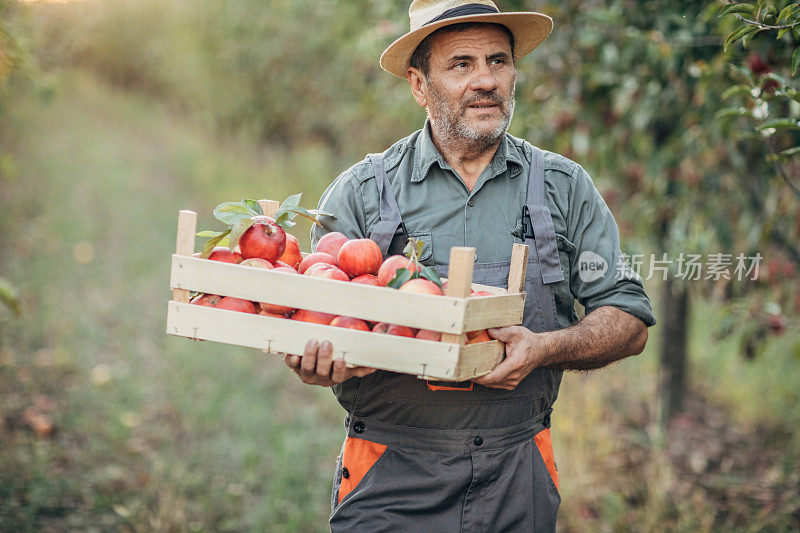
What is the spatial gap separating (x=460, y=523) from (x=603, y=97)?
105 inches

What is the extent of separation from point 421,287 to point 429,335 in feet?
0.38

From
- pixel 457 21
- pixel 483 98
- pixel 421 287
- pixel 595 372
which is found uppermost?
pixel 457 21

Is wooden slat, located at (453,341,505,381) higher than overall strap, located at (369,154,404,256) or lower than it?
lower

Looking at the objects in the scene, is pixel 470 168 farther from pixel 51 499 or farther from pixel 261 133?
pixel 261 133

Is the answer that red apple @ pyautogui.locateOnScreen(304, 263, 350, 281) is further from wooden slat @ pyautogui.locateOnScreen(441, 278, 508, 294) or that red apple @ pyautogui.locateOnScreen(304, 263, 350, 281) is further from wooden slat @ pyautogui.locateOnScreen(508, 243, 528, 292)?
wooden slat @ pyautogui.locateOnScreen(508, 243, 528, 292)

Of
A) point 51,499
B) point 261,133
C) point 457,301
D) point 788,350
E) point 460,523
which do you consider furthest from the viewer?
point 261,133

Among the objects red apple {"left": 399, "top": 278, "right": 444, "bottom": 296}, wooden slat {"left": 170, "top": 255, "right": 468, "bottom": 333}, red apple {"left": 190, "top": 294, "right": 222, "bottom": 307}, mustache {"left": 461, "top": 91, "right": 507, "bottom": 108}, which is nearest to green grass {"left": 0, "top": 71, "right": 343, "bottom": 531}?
red apple {"left": 190, "top": 294, "right": 222, "bottom": 307}

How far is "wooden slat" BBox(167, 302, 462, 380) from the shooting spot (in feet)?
5.62

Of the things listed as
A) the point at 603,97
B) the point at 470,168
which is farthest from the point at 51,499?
the point at 603,97

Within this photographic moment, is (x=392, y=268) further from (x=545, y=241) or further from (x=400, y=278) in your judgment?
(x=545, y=241)

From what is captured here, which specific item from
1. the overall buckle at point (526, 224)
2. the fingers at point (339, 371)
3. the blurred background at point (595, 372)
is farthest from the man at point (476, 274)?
the blurred background at point (595, 372)

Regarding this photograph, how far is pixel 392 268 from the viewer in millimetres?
1830

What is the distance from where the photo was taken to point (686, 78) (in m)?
3.52

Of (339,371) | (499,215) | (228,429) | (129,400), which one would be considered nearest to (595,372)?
(228,429)
